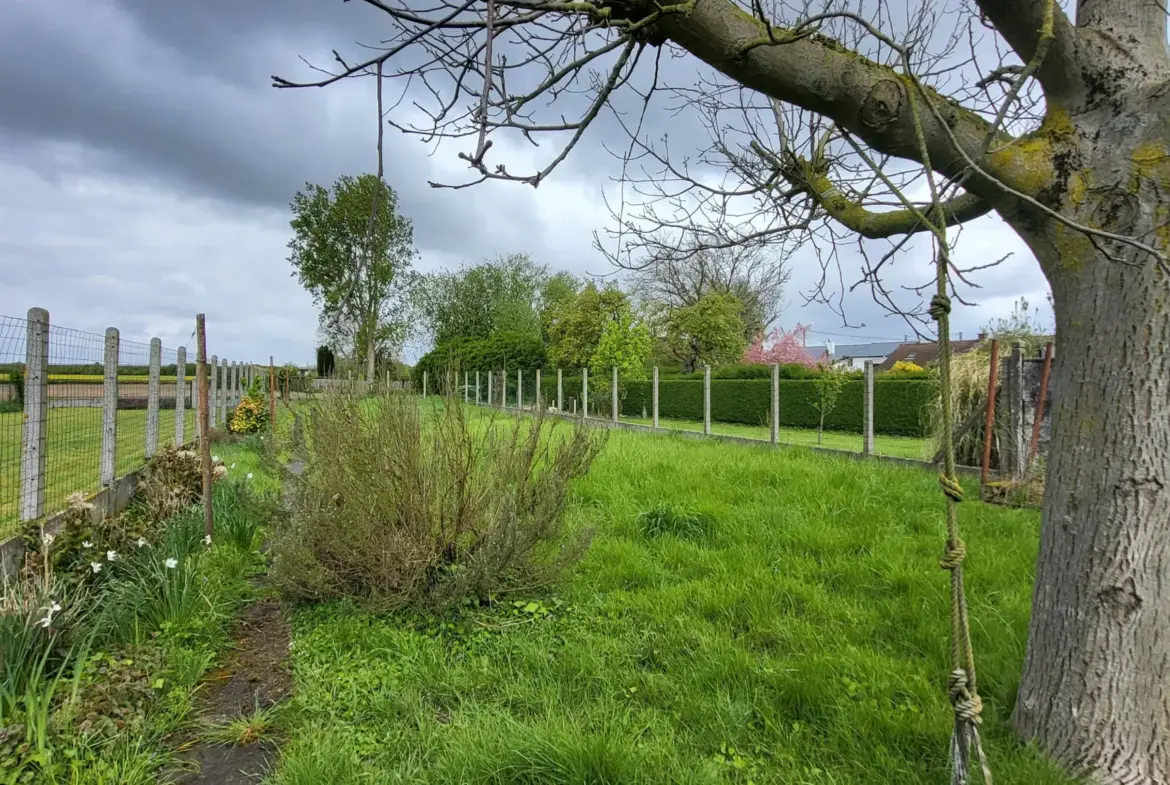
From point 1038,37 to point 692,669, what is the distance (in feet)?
8.70

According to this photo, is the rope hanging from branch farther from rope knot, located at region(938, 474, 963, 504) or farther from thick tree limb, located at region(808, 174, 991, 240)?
thick tree limb, located at region(808, 174, 991, 240)

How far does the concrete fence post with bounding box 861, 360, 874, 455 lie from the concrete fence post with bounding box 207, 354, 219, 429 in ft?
36.2

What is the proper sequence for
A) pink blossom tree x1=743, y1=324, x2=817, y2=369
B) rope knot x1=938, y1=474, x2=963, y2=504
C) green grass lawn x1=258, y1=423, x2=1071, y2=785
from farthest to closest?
pink blossom tree x1=743, y1=324, x2=817, y2=369 < green grass lawn x1=258, y1=423, x2=1071, y2=785 < rope knot x1=938, y1=474, x2=963, y2=504

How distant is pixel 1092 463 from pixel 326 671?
3214mm

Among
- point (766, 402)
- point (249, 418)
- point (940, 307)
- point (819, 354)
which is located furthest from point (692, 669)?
point (819, 354)

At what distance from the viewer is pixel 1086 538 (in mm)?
1928

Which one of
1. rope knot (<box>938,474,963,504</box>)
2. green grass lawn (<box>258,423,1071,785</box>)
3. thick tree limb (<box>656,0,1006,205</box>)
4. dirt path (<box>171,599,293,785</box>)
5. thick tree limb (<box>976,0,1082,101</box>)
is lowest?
dirt path (<box>171,599,293,785</box>)

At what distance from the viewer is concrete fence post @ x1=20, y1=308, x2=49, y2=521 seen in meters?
3.89

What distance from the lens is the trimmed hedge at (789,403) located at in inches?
591

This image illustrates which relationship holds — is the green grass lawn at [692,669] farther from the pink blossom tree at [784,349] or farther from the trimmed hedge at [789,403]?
the pink blossom tree at [784,349]

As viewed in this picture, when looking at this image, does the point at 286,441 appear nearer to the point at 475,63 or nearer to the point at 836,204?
the point at 475,63

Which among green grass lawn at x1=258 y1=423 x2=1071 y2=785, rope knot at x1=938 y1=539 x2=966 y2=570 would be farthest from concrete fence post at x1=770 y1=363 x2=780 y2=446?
rope knot at x1=938 y1=539 x2=966 y2=570

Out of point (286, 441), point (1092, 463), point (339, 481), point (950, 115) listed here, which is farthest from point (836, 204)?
point (286, 441)

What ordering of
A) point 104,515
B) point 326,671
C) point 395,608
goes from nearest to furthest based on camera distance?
point 326,671, point 395,608, point 104,515
